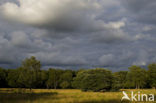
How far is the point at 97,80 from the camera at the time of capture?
51.8 metres

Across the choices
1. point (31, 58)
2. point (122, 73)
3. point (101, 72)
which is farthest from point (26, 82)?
point (122, 73)

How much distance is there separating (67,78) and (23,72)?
49205 millimetres

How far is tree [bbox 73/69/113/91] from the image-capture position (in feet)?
168

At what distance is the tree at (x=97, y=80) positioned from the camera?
51281 millimetres

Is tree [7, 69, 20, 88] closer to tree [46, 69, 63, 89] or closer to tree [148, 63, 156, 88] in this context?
tree [46, 69, 63, 89]

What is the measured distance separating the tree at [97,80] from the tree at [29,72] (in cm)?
1576

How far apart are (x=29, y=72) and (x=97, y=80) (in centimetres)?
2029

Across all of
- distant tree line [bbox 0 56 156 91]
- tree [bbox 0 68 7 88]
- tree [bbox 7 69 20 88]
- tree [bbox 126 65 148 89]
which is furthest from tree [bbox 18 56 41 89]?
tree [bbox 0 68 7 88]

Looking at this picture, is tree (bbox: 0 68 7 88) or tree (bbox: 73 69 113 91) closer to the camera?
tree (bbox: 73 69 113 91)

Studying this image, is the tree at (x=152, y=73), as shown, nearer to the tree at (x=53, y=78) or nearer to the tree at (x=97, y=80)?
the tree at (x=97, y=80)

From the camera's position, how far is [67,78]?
9206 cm

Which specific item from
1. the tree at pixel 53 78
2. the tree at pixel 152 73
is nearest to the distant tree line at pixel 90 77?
the tree at pixel 152 73

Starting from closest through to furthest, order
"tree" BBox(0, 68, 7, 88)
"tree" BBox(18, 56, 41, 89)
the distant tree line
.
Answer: "tree" BBox(18, 56, 41, 89) → the distant tree line → "tree" BBox(0, 68, 7, 88)

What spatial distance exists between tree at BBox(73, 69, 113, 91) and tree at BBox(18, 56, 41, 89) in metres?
15.8
